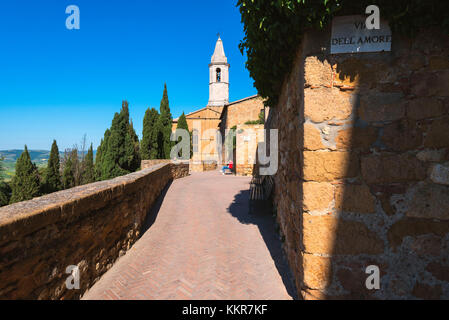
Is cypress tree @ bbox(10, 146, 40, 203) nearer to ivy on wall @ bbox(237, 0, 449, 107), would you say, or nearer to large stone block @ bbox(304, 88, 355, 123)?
ivy on wall @ bbox(237, 0, 449, 107)

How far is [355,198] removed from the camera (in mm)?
2203

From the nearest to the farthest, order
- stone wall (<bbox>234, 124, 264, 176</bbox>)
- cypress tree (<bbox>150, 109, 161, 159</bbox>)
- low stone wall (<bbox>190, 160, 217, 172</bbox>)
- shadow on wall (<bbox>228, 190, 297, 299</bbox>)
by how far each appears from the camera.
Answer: shadow on wall (<bbox>228, 190, 297, 299</bbox>) < stone wall (<bbox>234, 124, 264, 176</bbox>) < cypress tree (<bbox>150, 109, 161, 159</bbox>) < low stone wall (<bbox>190, 160, 217, 172</bbox>)

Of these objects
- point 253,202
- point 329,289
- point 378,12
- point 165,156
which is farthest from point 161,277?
point 165,156

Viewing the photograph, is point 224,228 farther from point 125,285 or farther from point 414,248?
point 414,248

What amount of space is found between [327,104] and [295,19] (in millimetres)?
851

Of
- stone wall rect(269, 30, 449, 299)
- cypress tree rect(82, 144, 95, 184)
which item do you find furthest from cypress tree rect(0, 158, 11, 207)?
stone wall rect(269, 30, 449, 299)

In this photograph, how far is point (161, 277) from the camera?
333cm

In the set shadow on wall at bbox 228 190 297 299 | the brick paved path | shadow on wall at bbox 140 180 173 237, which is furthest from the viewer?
shadow on wall at bbox 140 180 173 237

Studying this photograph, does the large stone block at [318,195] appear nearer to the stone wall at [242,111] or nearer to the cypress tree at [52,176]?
the cypress tree at [52,176]

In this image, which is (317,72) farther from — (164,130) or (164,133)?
(164,130)

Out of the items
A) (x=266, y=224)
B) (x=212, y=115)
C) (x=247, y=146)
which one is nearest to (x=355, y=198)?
(x=266, y=224)

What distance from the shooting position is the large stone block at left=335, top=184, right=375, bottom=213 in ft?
7.18

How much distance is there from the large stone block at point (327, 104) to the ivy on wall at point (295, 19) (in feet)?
1.99
